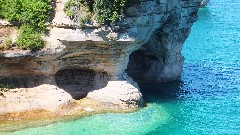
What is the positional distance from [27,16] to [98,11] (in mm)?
Result: 3694

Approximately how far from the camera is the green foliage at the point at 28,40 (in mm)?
23531

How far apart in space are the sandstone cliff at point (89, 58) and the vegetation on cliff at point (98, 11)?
0.36 m

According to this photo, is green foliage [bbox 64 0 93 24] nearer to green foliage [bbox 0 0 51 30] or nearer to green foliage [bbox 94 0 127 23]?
green foliage [bbox 94 0 127 23]

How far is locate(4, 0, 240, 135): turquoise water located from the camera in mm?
22953

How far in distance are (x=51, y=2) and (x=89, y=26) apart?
2.60m

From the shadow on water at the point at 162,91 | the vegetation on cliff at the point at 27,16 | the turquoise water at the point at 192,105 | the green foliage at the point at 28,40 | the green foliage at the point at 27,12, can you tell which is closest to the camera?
the turquoise water at the point at 192,105

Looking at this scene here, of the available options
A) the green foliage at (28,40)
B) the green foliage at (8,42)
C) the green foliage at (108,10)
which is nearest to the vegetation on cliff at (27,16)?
the green foliage at (28,40)

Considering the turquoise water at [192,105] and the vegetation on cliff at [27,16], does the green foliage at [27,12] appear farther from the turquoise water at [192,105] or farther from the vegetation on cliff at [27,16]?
the turquoise water at [192,105]

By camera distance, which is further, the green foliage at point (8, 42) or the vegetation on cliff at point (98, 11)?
the green foliage at point (8, 42)

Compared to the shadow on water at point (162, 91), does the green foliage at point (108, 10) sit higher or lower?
higher

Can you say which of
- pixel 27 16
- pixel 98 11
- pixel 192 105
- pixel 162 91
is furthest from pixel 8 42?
pixel 192 105

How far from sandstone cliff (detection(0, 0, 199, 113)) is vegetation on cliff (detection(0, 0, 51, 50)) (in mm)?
486

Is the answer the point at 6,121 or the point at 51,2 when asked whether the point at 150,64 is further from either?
the point at 6,121

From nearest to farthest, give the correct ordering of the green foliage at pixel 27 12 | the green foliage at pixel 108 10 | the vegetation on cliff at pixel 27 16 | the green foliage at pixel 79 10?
1. the green foliage at pixel 108 10
2. the green foliage at pixel 79 10
3. the vegetation on cliff at pixel 27 16
4. the green foliage at pixel 27 12
